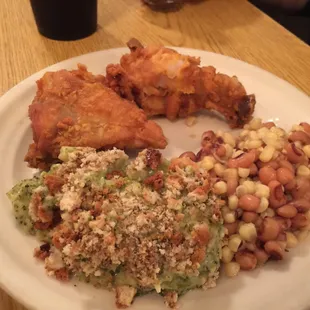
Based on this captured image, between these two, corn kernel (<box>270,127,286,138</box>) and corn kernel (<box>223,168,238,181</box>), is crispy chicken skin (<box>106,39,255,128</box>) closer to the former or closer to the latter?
corn kernel (<box>270,127,286,138</box>)

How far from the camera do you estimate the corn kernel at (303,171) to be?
1.08 m

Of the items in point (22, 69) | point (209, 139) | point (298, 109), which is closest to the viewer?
point (209, 139)

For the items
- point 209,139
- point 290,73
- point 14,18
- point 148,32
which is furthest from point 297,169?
point 14,18

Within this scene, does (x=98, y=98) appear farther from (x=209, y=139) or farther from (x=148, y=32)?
(x=148, y=32)

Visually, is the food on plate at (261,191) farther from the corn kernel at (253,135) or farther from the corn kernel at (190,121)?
the corn kernel at (190,121)

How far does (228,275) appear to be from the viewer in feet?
3.19

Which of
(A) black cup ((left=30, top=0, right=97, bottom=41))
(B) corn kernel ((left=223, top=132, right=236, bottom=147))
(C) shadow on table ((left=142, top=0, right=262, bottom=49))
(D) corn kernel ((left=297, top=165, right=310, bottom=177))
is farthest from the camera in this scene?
(C) shadow on table ((left=142, top=0, right=262, bottom=49))

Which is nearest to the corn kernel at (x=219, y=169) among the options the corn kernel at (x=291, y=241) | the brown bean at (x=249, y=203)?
the brown bean at (x=249, y=203)

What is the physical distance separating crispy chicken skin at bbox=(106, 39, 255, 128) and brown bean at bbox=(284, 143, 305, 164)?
0.26 metres

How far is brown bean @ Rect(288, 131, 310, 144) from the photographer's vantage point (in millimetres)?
1153

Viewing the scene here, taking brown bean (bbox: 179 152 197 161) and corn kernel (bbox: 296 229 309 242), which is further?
brown bean (bbox: 179 152 197 161)

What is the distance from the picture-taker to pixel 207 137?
1.25m

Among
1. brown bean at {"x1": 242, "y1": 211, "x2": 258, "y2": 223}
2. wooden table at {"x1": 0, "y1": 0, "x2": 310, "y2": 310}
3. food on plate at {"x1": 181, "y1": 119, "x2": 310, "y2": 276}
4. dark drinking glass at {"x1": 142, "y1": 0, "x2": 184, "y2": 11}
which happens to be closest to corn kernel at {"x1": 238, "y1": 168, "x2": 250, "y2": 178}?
food on plate at {"x1": 181, "y1": 119, "x2": 310, "y2": 276}

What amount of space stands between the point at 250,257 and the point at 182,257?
18cm
